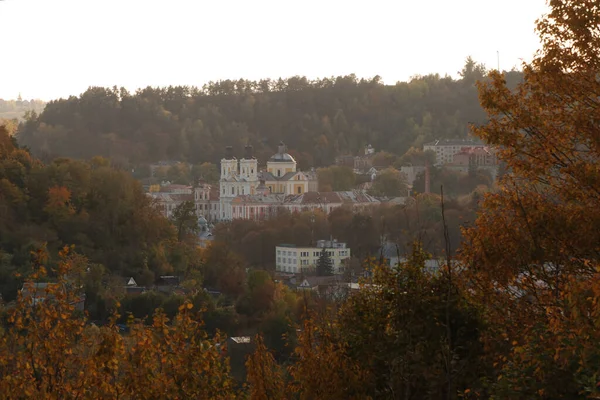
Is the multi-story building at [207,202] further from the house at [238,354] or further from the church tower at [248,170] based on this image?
the house at [238,354]

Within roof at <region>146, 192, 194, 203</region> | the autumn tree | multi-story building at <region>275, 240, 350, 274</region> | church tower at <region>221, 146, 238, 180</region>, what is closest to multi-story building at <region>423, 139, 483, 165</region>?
church tower at <region>221, 146, 238, 180</region>

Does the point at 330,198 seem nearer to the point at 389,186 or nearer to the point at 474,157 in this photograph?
the point at 389,186

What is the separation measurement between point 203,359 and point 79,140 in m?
60.7

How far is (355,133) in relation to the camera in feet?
236

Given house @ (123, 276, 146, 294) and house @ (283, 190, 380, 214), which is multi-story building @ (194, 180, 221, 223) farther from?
house @ (123, 276, 146, 294)

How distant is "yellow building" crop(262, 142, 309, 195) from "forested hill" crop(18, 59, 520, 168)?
31.6 ft

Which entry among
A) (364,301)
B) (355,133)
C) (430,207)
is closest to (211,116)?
(355,133)

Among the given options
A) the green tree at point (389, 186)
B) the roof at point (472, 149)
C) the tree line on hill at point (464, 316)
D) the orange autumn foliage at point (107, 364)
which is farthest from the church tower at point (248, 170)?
the orange autumn foliage at point (107, 364)

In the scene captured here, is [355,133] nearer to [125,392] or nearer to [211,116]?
[211,116]

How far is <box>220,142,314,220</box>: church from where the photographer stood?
5281 cm

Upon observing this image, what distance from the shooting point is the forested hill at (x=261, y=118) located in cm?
6700

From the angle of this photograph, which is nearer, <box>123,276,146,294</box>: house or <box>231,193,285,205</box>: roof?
<box>123,276,146,294</box>: house

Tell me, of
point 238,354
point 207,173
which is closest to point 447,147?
point 207,173

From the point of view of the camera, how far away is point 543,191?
6.19m
